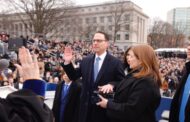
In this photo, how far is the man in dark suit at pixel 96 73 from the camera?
10.8ft

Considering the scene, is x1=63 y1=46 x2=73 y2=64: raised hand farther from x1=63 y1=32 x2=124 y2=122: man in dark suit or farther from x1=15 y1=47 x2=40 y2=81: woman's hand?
x1=15 y1=47 x2=40 y2=81: woman's hand

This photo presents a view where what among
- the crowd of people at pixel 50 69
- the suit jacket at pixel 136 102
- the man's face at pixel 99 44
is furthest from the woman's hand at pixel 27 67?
the man's face at pixel 99 44

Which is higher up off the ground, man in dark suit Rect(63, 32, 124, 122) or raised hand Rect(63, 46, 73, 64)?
raised hand Rect(63, 46, 73, 64)

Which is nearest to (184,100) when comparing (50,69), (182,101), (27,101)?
(182,101)

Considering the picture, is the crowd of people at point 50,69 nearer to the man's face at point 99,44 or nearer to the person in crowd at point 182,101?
the man's face at point 99,44

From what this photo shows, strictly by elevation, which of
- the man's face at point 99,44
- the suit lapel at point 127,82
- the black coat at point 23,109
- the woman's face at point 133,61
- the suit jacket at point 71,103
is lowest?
the suit jacket at point 71,103

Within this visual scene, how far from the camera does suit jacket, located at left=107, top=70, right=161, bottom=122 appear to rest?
2463 mm

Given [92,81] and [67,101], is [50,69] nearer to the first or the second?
[67,101]

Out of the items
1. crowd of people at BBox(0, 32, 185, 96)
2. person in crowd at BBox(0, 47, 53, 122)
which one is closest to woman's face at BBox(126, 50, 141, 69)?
crowd of people at BBox(0, 32, 185, 96)

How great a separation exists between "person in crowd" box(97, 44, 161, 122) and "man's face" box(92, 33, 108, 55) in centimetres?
84

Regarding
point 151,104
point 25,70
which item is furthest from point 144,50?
point 25,70

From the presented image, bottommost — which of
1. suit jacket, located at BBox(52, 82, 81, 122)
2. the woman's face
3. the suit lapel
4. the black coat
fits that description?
suit jacket, located at BBox(52, 82, 81, 122)

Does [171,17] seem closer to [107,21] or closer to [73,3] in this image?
[107,21]

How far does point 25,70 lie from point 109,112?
1398mm
